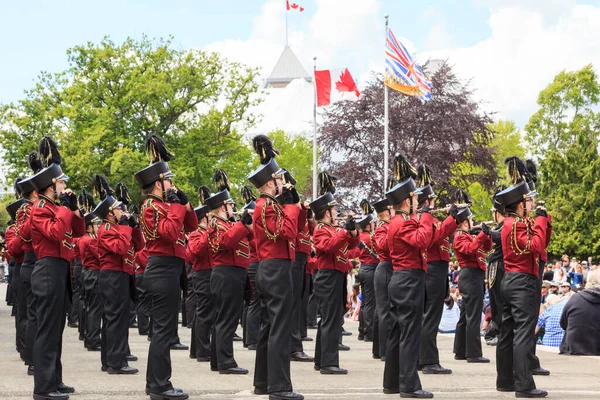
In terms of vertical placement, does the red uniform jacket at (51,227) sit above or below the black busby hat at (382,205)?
below

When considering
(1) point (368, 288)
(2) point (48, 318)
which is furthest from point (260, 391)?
(1) point (368, 288)

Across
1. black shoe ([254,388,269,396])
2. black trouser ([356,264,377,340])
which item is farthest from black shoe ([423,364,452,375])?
black trouser ([356,264,377,340])

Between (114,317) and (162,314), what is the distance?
9.63 feet

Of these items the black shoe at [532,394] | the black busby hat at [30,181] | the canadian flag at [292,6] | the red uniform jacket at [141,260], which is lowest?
the black shoe at [532,394]

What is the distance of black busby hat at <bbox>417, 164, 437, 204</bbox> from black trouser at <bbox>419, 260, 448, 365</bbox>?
1.11m

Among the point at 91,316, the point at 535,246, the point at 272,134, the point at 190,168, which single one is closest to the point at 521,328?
the point at 535,246

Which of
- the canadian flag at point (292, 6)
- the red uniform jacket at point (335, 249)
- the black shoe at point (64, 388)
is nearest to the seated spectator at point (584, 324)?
the red uniform jacket at point (335, 249)

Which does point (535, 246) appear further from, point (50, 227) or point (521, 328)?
point (50, 227)

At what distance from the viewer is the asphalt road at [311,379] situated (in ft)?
35.0

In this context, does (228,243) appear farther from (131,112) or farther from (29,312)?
(131,112)

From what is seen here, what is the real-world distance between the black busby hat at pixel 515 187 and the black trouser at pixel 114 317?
16.7 ft

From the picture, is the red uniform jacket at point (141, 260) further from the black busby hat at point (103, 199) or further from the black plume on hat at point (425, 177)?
the black plume on hat at point (425, 177)

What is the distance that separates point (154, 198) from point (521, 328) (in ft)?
13.6

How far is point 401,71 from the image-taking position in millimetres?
32219
